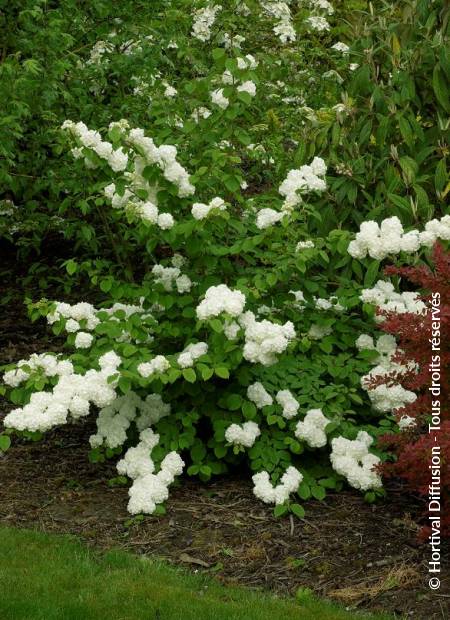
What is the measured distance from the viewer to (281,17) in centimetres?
771

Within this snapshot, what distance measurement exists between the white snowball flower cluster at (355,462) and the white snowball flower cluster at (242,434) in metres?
0.39

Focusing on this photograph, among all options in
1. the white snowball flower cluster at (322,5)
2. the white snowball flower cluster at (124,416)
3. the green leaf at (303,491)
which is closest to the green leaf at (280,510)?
the green leaf at (303,491)

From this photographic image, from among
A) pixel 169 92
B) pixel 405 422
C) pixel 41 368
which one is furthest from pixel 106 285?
pixel 169 92

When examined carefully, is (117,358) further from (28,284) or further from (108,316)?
(28,284)

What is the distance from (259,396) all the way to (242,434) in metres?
0.22

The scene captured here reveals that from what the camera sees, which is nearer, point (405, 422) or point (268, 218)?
point (405, 422)

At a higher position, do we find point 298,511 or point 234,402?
point 234,402

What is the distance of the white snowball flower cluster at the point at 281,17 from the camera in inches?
294

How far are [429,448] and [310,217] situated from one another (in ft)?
7.87

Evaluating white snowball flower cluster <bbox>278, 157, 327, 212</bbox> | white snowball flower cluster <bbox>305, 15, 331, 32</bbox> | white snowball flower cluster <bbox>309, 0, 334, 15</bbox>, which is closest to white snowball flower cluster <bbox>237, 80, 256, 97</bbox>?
white snowball flower cluster <bbox>278, 157, 327, 212</bbox>

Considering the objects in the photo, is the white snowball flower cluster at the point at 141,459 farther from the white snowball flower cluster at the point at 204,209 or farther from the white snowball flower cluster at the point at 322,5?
the white snowball flower cluster at the point at 322,5

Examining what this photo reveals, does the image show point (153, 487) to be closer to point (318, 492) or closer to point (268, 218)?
point (318, 492)

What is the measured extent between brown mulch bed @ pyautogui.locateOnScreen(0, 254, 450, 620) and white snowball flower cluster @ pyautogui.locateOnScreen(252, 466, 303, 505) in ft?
0.28

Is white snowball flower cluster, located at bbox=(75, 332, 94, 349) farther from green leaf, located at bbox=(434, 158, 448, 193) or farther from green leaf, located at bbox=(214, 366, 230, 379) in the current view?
green leaf, located at bbox=(434, 158, 448, 193)
